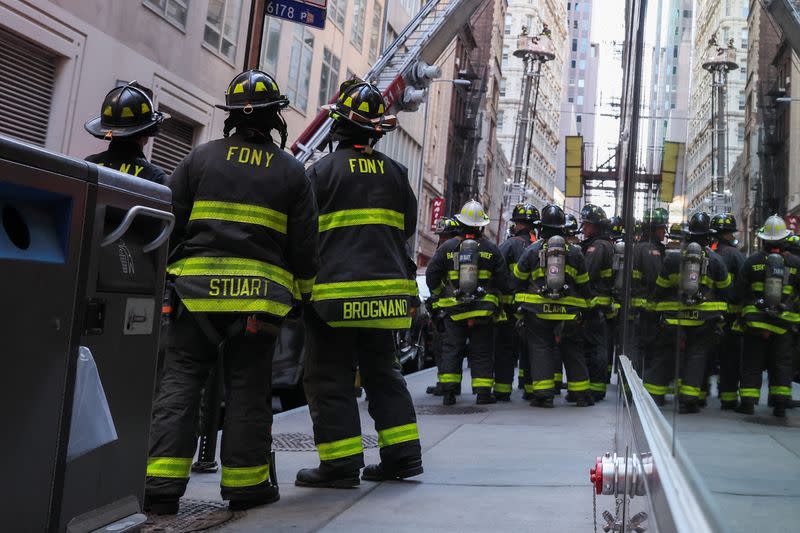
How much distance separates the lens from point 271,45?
21.3 m

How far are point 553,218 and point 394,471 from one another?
575cm

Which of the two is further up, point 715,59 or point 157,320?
point 715,59

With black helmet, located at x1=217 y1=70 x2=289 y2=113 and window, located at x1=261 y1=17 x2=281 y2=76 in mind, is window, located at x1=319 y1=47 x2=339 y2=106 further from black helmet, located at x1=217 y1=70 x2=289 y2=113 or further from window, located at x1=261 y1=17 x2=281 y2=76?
black helmet, located at x1=217 y1=70 x2=289 y2=113

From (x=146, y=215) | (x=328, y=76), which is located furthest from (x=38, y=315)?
(x=328, y=76)

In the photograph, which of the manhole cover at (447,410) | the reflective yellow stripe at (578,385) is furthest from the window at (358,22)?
the manhole cover at (447,410)

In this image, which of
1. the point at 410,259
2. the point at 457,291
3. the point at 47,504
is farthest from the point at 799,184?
the point at 457,291

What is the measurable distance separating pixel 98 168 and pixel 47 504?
79 cm

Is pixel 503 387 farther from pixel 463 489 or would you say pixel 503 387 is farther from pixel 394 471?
pixel 463 489

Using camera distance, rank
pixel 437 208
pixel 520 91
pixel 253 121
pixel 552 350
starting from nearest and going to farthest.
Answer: pixel 253 121, pixel 552 350, pixel 437 208, pixel 520 91

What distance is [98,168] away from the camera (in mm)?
2350

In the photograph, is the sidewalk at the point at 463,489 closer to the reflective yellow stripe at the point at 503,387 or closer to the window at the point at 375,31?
the reflective yellow stripe at the point at 503,387

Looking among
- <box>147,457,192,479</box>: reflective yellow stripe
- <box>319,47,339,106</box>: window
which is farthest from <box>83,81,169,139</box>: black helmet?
<box>319,47,339,106</box>: window

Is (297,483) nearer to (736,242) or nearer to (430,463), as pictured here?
(430,463)

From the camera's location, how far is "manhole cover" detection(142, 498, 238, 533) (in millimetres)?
3881
